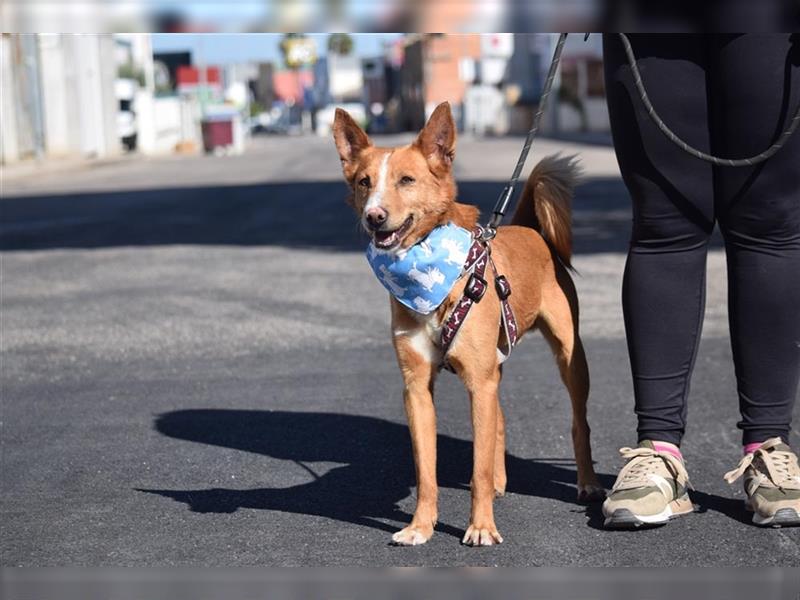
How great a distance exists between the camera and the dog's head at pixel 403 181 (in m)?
3.63

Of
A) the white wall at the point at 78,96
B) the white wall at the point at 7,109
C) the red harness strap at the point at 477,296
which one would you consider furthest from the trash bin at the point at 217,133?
the red harness strap at the point at 477,296

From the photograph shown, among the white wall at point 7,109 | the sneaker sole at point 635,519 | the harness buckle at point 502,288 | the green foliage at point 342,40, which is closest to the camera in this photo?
the green foliage at point 342,40

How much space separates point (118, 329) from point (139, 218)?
28.4 feet

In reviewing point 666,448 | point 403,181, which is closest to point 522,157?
point 403,181

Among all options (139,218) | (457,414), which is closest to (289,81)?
(139,218)

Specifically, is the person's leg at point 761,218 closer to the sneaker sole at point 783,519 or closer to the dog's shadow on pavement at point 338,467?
the sneaker sole at point 783,519

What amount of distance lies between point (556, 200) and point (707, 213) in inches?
23.8

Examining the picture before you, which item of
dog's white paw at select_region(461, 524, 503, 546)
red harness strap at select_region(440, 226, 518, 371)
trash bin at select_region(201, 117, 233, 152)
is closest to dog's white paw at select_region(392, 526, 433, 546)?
dog's white paw at select_region(461, 524, 503, 546)

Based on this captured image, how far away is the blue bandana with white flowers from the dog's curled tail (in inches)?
23.8

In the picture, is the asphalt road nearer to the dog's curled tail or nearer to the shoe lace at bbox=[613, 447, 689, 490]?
the shoe lace at bbox=[613, 447, 689, 490]

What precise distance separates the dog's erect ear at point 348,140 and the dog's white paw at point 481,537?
1.02m

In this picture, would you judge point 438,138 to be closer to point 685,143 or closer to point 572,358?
point 685,143

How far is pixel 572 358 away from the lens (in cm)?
414

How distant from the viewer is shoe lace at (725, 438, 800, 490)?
372 cm
